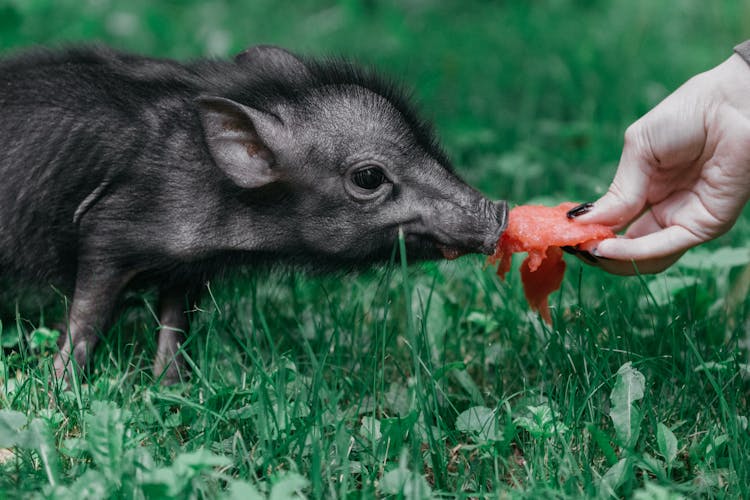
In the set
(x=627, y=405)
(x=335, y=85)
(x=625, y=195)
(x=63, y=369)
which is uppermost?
(x=335, y=85)

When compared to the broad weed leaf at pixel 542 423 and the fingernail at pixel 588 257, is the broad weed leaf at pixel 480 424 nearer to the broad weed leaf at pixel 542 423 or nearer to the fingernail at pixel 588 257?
the broad weed leaf at pixel 542 423

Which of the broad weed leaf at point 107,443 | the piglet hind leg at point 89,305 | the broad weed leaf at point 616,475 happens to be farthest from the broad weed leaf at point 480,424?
the piglet hind leg at point 89,305

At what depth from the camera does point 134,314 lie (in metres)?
4.20

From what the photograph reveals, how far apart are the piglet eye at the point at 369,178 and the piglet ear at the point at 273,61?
1.42ft

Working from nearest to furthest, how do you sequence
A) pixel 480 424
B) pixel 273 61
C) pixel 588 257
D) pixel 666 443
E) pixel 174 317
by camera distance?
pixel 666 443 → pixel 480 424 → pixel 588 257 → pixel 273 61 → pixel 174 317

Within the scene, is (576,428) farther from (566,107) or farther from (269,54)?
(566,107)

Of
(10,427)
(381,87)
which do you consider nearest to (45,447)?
(10,427)

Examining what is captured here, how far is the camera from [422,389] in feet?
10.5

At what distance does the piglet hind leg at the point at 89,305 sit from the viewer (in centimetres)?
361

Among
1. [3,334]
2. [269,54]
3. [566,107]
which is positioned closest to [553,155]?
[566,107]

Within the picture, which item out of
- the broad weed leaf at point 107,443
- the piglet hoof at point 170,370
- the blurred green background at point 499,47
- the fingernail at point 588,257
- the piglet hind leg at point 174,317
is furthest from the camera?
the blurred green background at point 499,47

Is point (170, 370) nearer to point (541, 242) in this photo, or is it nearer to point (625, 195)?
point (541, 242)

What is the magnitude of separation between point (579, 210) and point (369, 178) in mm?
750

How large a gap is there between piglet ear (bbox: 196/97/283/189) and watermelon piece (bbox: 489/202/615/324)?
0.89 m
